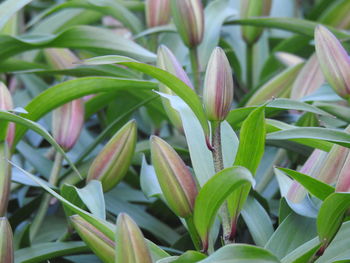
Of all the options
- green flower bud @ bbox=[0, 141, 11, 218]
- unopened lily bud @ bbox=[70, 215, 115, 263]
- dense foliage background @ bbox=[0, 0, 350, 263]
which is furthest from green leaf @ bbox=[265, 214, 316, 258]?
green flower bud @ bbox=[0, 141, 11, 218]

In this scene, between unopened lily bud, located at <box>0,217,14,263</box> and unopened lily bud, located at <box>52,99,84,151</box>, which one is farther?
unopened lily bud, located at <box>52,99,84,151</box>

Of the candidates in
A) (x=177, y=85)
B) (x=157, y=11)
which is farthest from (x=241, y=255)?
(x=157, y=11)

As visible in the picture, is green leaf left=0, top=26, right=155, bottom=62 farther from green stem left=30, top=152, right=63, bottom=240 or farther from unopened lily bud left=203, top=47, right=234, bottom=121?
unopened lily bud left=203, top=47, right=234, bottom=121

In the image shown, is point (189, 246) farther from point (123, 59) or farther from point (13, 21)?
point (13, 21)

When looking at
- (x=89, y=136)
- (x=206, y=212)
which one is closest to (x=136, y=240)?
(x=206, y=212)

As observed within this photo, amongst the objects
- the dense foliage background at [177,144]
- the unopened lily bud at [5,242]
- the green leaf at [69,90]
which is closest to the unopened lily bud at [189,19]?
the dense foliage background at [177,144]

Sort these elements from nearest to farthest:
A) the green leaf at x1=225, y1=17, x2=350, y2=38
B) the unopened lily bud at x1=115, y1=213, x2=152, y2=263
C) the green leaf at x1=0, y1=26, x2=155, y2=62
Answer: the unopened lily bud at x1=115, y1=213, x2=152, y2=263 < the green leaf at x1=0, y1=26, x2=155, y2=62 < the green leaf at x1=225, y1=17, x2=350, y2=38

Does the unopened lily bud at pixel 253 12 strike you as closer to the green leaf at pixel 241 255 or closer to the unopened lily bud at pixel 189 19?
the unopened lily bud at pixel 189 19
